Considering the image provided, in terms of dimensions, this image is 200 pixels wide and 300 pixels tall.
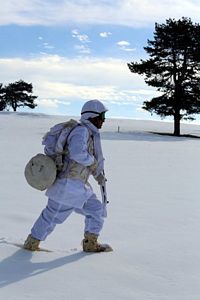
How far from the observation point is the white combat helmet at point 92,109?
5164 millimetres

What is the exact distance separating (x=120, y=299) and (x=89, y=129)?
1730mm

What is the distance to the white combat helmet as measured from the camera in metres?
5.16

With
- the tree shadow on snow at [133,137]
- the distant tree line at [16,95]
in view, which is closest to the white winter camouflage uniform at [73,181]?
the tree shadow on snow at [133,137]

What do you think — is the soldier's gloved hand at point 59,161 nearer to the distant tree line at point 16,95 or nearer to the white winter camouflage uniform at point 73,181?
the white winter camouflage uniform at point 73,181

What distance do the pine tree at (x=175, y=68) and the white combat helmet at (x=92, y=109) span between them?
106ft

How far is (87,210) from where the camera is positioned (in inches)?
207

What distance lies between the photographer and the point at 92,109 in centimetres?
516

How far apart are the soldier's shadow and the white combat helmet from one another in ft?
4.29

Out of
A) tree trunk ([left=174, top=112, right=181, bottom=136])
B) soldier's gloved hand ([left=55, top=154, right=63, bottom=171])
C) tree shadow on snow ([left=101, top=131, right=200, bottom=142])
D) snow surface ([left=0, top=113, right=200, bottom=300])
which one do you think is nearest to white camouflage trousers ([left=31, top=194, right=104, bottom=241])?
snow surface ([left=0, top=113, right=200, bottom=300])

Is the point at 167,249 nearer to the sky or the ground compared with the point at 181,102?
nearer to the ground

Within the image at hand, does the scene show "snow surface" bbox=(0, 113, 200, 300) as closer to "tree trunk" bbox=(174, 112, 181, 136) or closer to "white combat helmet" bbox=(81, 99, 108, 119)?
"white combat helmet" bbox=(81, 99, 108, 119)

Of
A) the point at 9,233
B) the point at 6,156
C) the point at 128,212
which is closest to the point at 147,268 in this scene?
the point at 9,233

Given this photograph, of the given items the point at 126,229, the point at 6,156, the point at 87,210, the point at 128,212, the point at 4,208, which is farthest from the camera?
the point at 6,156

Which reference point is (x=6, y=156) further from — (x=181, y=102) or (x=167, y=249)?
(x=181, y=102)
